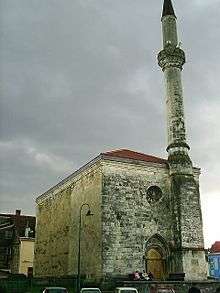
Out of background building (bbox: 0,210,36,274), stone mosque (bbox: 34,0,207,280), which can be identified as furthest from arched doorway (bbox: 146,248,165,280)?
background building (bbox: 0,210,36,274)

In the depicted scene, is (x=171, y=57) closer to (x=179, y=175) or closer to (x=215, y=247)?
(x=179, y=175)

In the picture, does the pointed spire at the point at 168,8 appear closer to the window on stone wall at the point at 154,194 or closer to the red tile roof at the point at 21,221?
the window on stone wall at the point at 154,194

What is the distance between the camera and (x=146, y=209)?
92.3 ft

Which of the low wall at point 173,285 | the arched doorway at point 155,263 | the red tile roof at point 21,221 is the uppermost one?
the red tile roof at point 21,221

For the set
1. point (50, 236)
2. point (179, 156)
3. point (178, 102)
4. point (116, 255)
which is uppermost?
point (178, 102)

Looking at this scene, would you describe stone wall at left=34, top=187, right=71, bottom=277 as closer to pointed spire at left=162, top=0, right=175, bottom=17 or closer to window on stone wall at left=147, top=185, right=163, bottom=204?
window on stone wall at left=147, top=185, right=163, bottom=204

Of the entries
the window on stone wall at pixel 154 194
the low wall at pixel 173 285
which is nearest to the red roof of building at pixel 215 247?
the window on stone wall at pixel 154 194

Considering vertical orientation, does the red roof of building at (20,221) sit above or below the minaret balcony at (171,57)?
below

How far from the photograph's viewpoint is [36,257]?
40500 millimetres

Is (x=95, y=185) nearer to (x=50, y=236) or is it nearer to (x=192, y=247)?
(x=192, y=247)

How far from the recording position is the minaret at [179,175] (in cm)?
2727

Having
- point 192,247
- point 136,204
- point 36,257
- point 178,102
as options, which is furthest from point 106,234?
point 36,257

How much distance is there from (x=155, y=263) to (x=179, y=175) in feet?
20.8

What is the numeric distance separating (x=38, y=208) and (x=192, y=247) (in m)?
19.5
